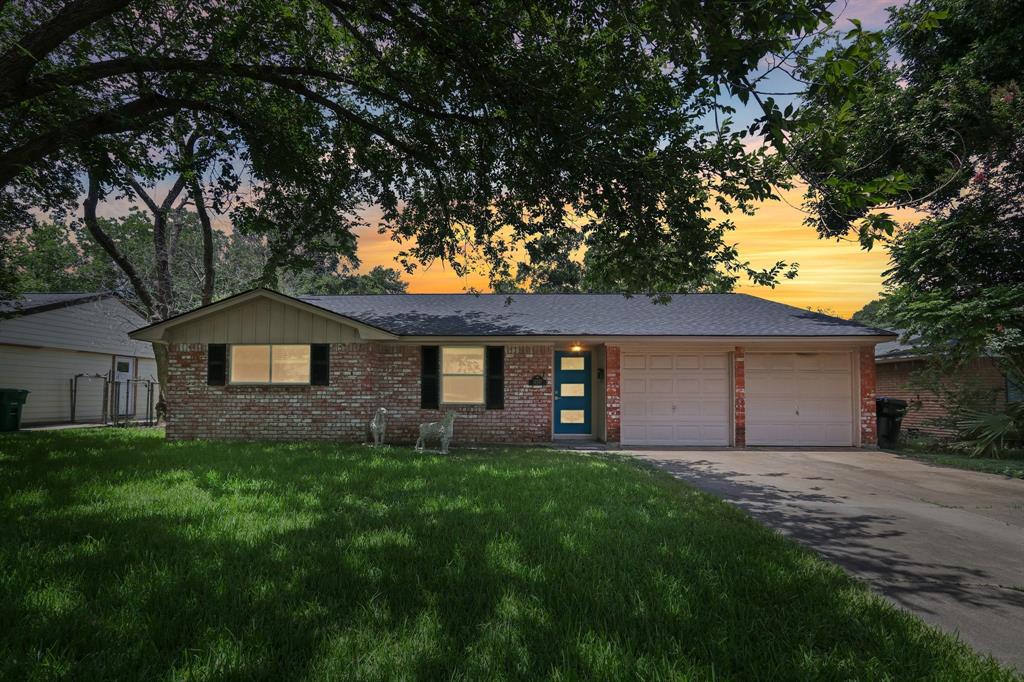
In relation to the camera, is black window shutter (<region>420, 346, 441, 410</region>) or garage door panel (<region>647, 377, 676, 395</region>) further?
garage door panel (<region>647, 377, 676, 395</region>)

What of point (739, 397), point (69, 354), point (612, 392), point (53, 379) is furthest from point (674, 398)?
point (69, 354)

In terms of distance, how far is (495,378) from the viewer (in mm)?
13852

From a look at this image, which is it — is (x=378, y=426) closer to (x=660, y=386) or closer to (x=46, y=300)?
(x=660, y=386)

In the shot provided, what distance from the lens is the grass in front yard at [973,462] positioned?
9990 mm

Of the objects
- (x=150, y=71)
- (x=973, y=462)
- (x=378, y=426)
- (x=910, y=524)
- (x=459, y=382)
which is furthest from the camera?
(x=459, y=382)

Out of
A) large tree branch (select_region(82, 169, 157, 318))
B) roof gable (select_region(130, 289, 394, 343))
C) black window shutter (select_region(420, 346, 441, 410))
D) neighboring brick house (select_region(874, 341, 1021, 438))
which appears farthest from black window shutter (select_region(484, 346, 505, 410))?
large tree branch (select_region(82, 169, 157, 318))

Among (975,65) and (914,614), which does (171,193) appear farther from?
(975,65)

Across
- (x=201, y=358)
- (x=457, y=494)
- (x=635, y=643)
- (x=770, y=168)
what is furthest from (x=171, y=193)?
(x=635, y=643)

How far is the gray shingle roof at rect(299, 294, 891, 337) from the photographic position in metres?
13.6

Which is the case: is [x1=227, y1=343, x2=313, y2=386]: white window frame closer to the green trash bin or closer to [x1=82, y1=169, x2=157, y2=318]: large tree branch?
[x1=82, y1=169, x2=157, y2=318]: large tree branch

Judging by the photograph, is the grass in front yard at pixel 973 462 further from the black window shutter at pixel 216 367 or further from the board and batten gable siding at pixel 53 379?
the board and batten gable siding at pixel 53 379

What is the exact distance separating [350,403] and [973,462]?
14.0 metres

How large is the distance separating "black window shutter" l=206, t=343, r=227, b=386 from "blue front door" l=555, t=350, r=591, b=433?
343 inches

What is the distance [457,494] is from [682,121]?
629cm
